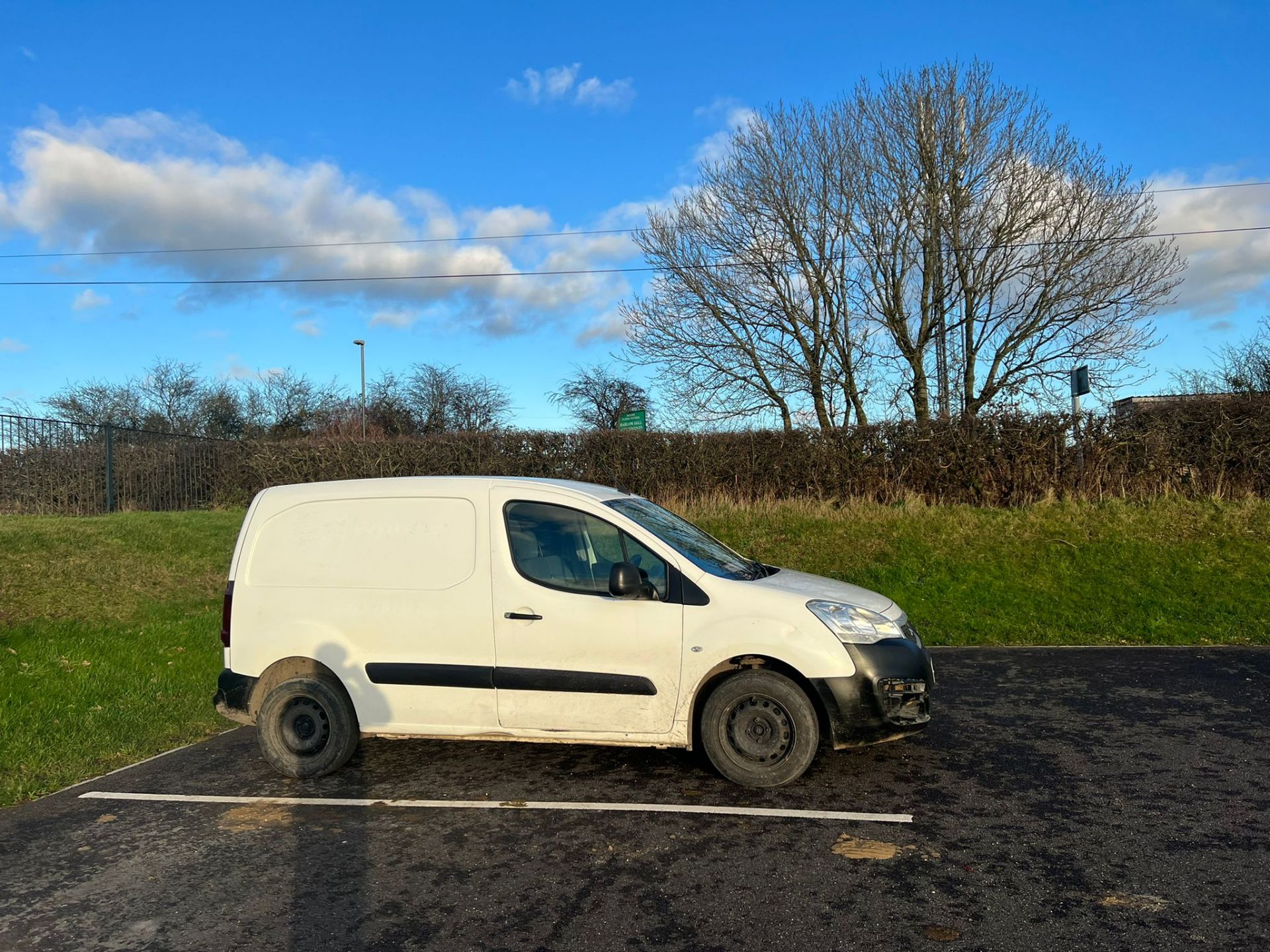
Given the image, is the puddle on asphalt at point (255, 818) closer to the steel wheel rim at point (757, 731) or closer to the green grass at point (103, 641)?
the green grass at point (103, 641)

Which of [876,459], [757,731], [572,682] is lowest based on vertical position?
[757,731]

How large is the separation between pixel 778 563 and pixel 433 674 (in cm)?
908

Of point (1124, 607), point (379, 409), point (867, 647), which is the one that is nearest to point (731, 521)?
A: point (1124, 607)

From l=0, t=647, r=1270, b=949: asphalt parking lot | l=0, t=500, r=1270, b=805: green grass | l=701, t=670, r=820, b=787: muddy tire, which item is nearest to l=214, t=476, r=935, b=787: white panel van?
l=701, t=670, r=820, b=787: muddy tire

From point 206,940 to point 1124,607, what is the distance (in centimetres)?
1080

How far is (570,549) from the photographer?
19.2 ft

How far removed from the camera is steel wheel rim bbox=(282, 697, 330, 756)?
5938 millimetres

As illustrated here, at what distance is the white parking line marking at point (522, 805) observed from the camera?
4957 millimetres

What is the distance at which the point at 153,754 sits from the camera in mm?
6793

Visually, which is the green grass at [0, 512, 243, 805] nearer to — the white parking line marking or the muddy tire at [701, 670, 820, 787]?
the white parking line marking

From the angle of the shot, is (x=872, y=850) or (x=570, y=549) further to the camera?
(x=570, y=549)

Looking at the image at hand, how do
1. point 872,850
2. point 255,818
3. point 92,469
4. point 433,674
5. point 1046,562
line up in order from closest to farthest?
point 872,850 < point 255,818 < point 433,674 < point 1046,562 < point 92,469

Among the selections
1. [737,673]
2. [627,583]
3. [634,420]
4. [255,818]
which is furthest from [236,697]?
[634,420]

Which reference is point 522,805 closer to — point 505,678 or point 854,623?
point 505,678
